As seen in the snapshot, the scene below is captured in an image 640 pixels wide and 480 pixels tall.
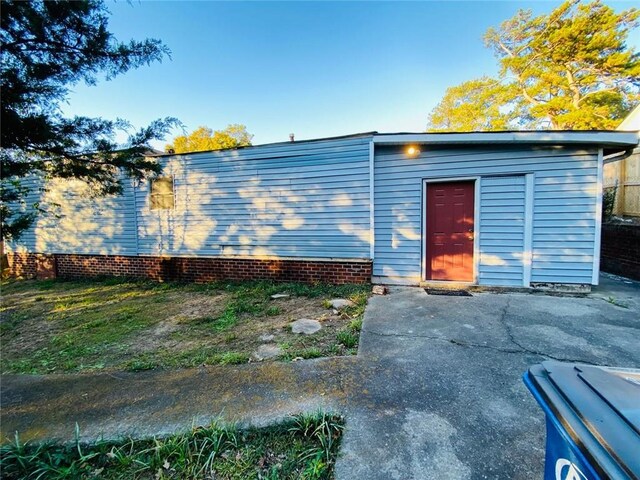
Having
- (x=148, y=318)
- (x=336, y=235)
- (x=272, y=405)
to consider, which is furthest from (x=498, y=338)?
(x=148, y=318)

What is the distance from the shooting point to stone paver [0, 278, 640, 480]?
176 cm

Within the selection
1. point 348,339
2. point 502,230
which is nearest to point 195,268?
point 348,339

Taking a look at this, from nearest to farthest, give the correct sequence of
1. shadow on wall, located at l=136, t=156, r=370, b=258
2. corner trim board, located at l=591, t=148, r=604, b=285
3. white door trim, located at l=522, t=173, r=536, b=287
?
corner trim board, located at l=591, t=148, r=604, b=285
white door trim, located at l=522, t=173, r=536, b=287
shadow on wall, located at l=136, t=156, r=370, b=258

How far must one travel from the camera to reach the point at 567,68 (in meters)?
14.7

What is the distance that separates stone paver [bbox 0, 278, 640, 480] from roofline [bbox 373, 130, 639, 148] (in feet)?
9.97

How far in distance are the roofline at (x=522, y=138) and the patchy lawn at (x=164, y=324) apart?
303 cm

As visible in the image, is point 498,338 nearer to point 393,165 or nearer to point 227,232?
point 393,165

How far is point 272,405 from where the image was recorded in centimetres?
225

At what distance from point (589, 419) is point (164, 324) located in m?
4.85

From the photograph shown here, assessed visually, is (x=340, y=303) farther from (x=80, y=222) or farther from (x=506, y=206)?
(x=80, y=222)

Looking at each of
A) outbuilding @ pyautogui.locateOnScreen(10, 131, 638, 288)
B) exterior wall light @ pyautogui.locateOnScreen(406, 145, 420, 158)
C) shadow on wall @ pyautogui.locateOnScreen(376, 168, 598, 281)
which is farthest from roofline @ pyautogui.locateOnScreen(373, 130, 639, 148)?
shadow on wall @ pyautogui.locateOnScreen(376, 168, 598, 281)

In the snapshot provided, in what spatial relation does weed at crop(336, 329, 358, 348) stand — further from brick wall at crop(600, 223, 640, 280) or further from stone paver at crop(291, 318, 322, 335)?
brick wall at crop(600, 223, 640, 280)

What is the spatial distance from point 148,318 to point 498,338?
5106 millimetres

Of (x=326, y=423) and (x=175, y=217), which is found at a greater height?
(x=175, y=217)
